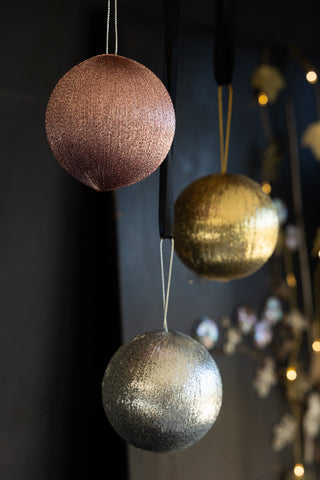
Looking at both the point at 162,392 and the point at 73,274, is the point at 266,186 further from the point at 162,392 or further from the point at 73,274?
the point at 162,392

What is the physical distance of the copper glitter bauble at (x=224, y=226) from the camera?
0.93 meters

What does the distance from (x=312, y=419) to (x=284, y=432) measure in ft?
0.38

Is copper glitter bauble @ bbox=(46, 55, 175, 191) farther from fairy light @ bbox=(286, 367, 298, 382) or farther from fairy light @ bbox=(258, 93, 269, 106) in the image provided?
fairy light @ bbox=(286, 367, 298, 382)

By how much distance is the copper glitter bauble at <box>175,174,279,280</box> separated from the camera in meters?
0.93

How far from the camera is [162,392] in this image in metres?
0.74

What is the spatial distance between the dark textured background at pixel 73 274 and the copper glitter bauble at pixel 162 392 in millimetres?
751

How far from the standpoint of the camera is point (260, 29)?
2.03 metres

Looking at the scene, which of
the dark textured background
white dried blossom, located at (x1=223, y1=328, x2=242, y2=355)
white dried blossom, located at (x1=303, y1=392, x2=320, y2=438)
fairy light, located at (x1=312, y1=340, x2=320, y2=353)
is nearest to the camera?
the dark textured background

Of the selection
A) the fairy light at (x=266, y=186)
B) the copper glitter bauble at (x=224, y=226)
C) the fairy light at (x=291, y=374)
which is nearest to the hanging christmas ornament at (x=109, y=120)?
the copper glitter bauble at (x=224, y=226)

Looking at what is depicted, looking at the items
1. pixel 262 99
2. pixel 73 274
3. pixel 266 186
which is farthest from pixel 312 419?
pixel 262 99

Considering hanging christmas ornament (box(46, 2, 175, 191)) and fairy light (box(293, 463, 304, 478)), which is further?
fairy light (box(293, 463, 304, 478))

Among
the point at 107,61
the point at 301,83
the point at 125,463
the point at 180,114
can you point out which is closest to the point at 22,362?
the point at 125,463


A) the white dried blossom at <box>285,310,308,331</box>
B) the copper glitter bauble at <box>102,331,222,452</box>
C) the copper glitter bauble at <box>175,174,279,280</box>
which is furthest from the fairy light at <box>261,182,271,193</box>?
the copper glitter bauble at <box>102,331,222,452</box>

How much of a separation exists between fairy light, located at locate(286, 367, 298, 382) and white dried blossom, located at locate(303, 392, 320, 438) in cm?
9
